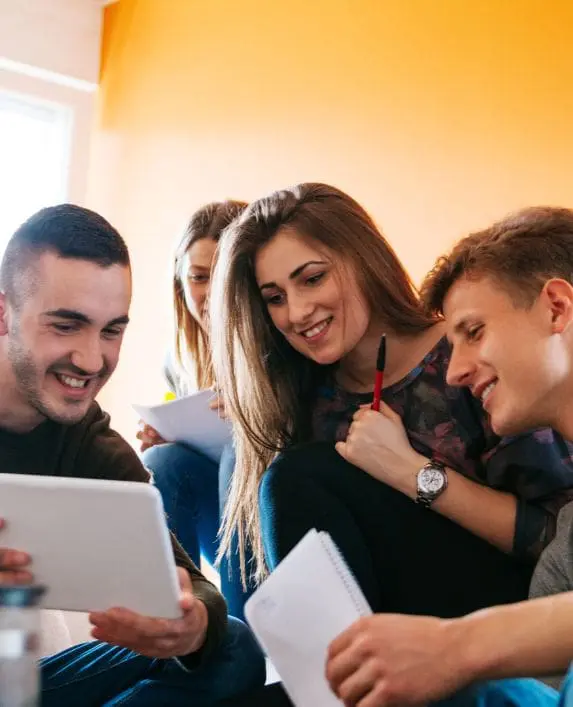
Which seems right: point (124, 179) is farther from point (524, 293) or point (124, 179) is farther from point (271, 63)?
point (524, 293)

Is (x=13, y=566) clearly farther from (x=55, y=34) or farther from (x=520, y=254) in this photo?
(x=55, y=34)

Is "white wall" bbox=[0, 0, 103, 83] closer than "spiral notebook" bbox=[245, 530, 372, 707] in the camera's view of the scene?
No

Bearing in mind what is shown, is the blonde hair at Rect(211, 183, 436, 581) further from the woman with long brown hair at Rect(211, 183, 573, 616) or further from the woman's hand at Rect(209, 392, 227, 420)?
the woman's hand at Rect(209, 392, 227, 420)

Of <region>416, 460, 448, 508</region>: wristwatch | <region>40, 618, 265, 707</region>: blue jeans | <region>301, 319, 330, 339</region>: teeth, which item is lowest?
<region>40, 618, 265, 707</region>: blue jeans

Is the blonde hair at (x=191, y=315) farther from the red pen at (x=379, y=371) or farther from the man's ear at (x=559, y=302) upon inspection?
the man's ear at (x=559, y=302)

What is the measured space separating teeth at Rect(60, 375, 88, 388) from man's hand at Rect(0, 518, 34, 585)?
1.25 feet

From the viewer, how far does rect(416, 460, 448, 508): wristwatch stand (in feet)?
4.25

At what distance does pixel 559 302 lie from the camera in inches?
45.0

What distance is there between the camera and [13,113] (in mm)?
3613

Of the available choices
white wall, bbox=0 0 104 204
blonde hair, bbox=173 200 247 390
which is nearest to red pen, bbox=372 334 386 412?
blonde hair, bbox=173 200 247 390

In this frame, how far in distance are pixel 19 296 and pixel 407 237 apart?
1288 millimetres

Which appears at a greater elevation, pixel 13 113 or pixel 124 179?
pixel 13 113

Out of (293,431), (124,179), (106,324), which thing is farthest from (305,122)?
(106,324)

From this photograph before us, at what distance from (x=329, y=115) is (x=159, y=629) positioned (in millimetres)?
1897
